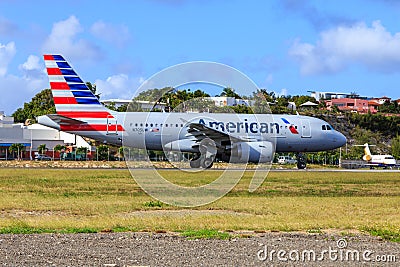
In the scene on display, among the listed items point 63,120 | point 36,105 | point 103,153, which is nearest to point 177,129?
point 63,120

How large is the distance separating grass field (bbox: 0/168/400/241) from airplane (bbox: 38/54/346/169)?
11.5m

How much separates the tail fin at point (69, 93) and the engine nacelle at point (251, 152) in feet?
29.5

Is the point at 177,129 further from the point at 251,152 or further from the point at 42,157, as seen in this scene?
the point at 42,157

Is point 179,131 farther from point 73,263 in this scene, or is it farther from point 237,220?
point 73,263

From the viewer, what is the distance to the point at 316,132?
51938 millimetres

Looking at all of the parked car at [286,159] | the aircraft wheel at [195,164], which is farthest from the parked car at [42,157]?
the aircraft wheel at [195,164]

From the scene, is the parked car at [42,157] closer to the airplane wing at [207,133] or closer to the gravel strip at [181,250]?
the airplane wing at [207,133]

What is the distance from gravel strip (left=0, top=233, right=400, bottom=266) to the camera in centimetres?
1163

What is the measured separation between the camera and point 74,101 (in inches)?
1901

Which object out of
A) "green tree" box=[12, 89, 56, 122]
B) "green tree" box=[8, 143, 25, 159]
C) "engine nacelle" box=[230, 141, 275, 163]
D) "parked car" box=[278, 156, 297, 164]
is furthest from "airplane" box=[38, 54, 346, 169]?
"green tree" box=[12, 89, 56, 122]

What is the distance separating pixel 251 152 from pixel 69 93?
42.2 feet

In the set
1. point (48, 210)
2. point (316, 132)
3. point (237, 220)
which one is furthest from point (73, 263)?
point (316, 132)

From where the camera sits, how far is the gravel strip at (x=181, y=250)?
11633 mm

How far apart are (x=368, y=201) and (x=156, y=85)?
8129 millimetres
